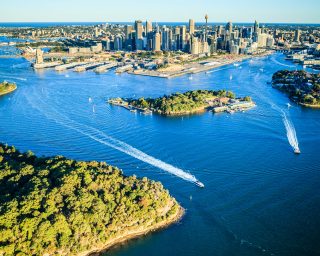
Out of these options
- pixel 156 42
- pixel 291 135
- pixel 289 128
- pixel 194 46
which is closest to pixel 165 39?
pixel 156 42

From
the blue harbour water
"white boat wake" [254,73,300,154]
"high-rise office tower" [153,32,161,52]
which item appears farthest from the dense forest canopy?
"high-rise office tower" [153,32,161,52]

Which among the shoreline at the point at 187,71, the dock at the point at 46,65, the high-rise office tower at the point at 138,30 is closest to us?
the shoreline at the point at 187,71

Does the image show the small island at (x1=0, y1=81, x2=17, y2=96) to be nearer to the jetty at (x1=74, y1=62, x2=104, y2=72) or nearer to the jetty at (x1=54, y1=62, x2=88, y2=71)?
the jetty at (x1=54, y1=62, x2=88, y2=71)

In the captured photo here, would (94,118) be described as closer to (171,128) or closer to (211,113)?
(171,128)

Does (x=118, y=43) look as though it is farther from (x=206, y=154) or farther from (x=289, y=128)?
(x=206, y=154)

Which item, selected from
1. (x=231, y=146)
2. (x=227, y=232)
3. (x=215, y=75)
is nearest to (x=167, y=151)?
(x=231, y=146)

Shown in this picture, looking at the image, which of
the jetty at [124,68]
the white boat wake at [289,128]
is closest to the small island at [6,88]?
the jetty at [124,68]

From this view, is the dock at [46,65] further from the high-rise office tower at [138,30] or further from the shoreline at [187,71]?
the high-rise office tower at [138,30]

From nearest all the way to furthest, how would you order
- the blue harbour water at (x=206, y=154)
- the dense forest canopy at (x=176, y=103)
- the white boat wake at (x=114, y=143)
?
the blue harbour water at (x=206, y=154), the white boat wake at (x=114, y=143), the dense forest canopy at (x=176, y=103)
